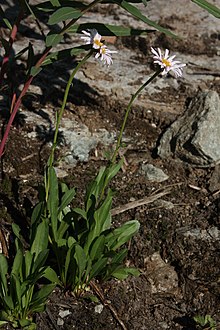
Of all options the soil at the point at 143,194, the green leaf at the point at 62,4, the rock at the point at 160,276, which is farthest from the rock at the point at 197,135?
the green leaf at the point at 62,4

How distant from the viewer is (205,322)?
2766 mm

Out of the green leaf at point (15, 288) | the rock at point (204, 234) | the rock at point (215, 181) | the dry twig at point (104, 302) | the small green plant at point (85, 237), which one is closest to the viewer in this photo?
the green leaf at point (15, 288)

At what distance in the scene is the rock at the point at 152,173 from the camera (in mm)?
3438

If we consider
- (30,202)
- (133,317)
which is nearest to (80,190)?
(30,202)

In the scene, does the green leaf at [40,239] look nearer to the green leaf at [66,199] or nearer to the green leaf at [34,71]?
the green leaf at [66,199]

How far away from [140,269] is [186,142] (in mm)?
769

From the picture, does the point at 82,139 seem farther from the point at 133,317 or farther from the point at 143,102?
the point at 133,317

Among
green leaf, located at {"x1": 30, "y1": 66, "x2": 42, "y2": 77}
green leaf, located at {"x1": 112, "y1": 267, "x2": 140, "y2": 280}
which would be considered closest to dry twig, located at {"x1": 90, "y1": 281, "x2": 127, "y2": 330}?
green leaf, located at {"x1": 112, "y1": 267, "x2": 140, "y2": 280}

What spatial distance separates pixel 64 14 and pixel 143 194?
1090 mm

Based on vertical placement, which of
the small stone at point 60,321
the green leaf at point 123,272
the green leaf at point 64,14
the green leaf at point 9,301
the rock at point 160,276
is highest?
the green leaf at point 64,14

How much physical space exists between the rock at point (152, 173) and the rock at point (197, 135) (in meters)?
0.11

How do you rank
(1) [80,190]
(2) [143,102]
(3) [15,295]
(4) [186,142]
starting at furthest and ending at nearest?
(2) [143,102] < (4) [186,142] < (1) [80,190] < (3) [15,295]

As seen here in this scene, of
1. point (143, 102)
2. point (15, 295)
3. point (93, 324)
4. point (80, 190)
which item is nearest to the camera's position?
point (15, 295)

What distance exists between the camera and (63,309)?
2.80 meters
